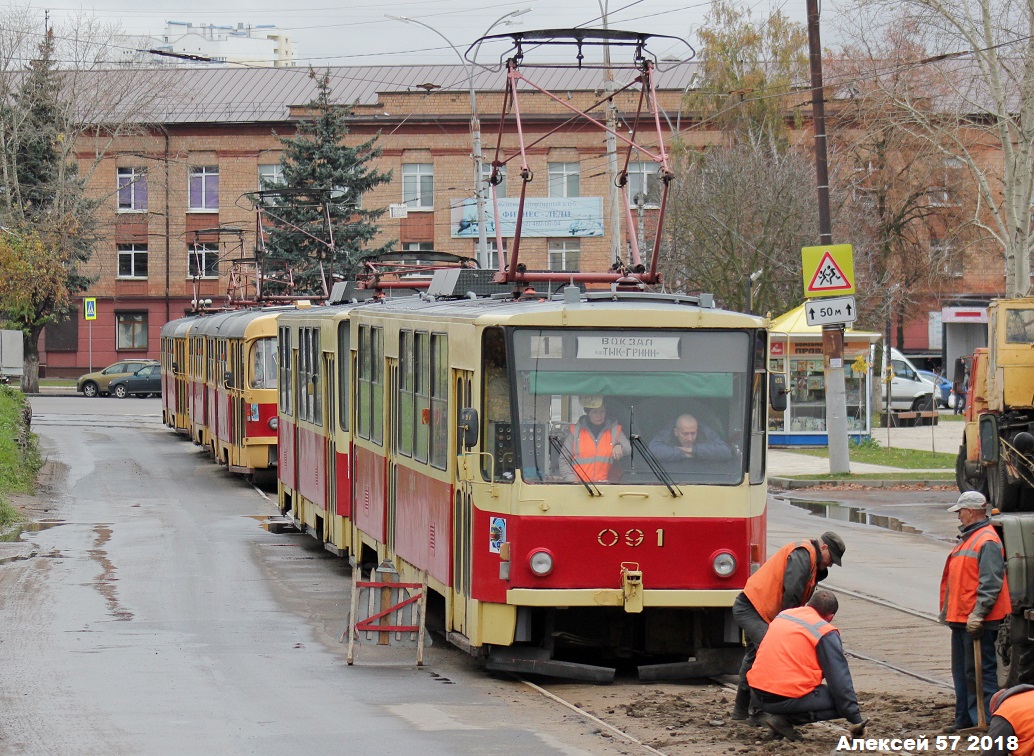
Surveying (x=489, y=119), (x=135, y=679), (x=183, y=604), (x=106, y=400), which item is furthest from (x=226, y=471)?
(x=489, y=119)

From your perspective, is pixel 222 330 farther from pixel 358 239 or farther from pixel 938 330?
pixel 938 330

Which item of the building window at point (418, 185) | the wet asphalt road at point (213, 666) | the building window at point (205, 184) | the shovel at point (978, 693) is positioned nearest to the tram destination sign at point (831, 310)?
the wet asphalt road at point (213, 666)

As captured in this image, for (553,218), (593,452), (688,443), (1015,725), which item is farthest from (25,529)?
(553,218)

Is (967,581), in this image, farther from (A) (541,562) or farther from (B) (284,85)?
(B) (284,85)

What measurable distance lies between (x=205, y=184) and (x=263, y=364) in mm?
42864

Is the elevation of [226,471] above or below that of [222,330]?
below

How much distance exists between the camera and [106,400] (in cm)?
5975

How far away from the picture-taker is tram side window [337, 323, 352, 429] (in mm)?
16656

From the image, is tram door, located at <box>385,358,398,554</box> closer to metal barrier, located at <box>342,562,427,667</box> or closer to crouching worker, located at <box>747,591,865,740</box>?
metal barrier, located at <box>342,562,427,667</box>

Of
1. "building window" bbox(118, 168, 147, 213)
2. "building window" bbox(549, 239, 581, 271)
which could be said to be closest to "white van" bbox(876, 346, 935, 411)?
"building window" bbox(549, 239, 581, 271)

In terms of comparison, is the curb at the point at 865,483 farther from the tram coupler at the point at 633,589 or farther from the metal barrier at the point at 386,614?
the tram coupler at the point at 633,589

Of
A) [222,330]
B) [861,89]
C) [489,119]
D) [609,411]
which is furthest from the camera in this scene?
[489,119]

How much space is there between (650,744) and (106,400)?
5324 centimetres

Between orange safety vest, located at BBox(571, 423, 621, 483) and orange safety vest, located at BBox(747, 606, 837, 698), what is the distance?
7.11ft
